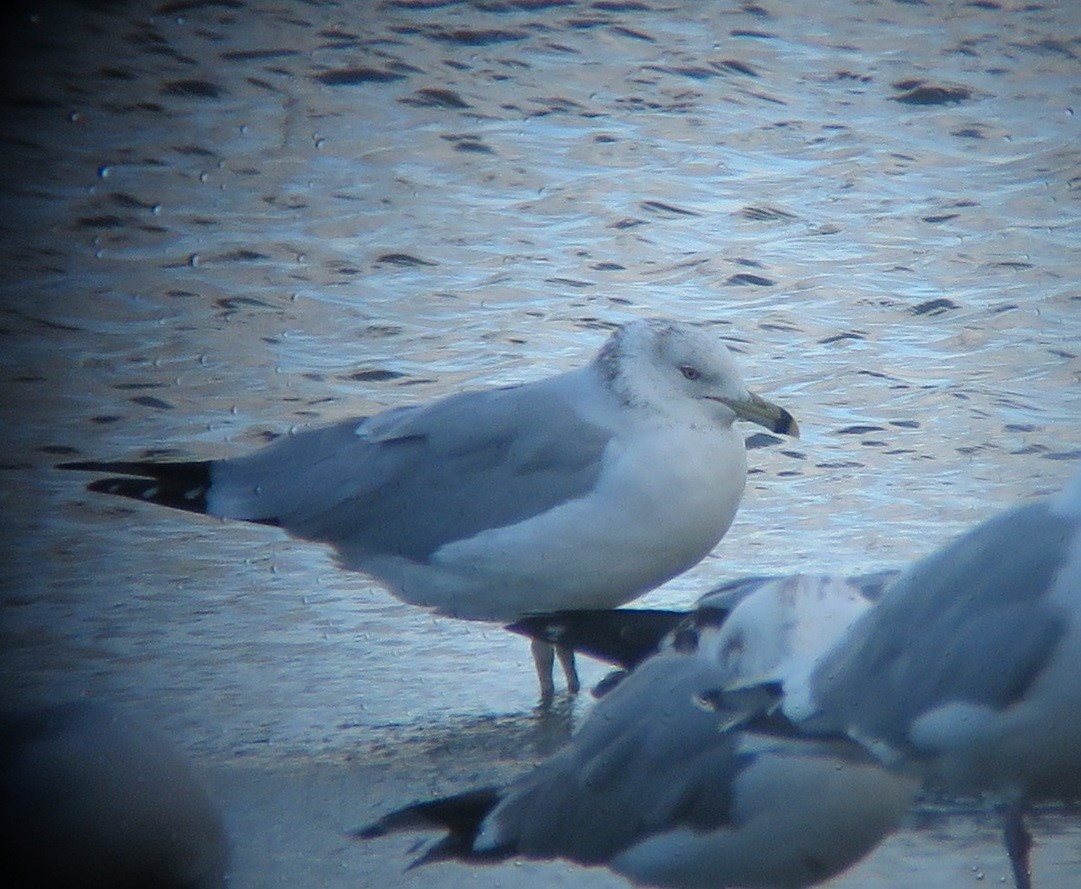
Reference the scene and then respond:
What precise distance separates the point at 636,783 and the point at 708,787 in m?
0.12

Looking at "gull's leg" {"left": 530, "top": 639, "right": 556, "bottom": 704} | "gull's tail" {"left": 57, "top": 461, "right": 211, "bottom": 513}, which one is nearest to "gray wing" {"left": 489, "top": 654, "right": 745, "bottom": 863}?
"gull's leg" {"left": 530, "top": 639, "right": 556, "bottom": 704}

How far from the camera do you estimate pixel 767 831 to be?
222cm

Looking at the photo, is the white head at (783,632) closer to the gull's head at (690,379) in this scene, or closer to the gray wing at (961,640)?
the gray wing at (961,640)

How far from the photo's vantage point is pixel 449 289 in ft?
16.7

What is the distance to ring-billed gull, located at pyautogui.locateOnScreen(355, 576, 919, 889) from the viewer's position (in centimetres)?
222

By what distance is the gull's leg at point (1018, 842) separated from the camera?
7.29ft

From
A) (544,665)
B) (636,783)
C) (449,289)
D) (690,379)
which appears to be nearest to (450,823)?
(636,783)

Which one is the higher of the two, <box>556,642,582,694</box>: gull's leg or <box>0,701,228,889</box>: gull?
<box>0,701,228,889</box>: gull

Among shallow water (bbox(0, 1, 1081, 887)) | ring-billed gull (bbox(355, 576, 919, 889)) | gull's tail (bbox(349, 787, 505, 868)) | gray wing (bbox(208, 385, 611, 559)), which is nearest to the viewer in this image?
ring-billed gull (bbox(355, 576, 919, 889))

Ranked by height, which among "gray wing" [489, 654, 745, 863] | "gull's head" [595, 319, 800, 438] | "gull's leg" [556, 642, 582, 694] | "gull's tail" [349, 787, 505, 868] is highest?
"gull's head" [595, 319, 800, 438]

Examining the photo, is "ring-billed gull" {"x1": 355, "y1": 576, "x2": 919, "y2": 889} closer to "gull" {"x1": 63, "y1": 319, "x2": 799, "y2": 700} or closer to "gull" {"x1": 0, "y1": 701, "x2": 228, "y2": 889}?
"gull" {"x1": 0, "y1": 701, "x2": 228, "y2": 889}

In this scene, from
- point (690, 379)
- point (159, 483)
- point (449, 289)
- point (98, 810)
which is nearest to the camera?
point (98, 810)

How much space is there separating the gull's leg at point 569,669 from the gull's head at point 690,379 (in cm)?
56

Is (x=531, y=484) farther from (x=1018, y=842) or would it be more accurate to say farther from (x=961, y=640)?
(x=1018, y=842)
